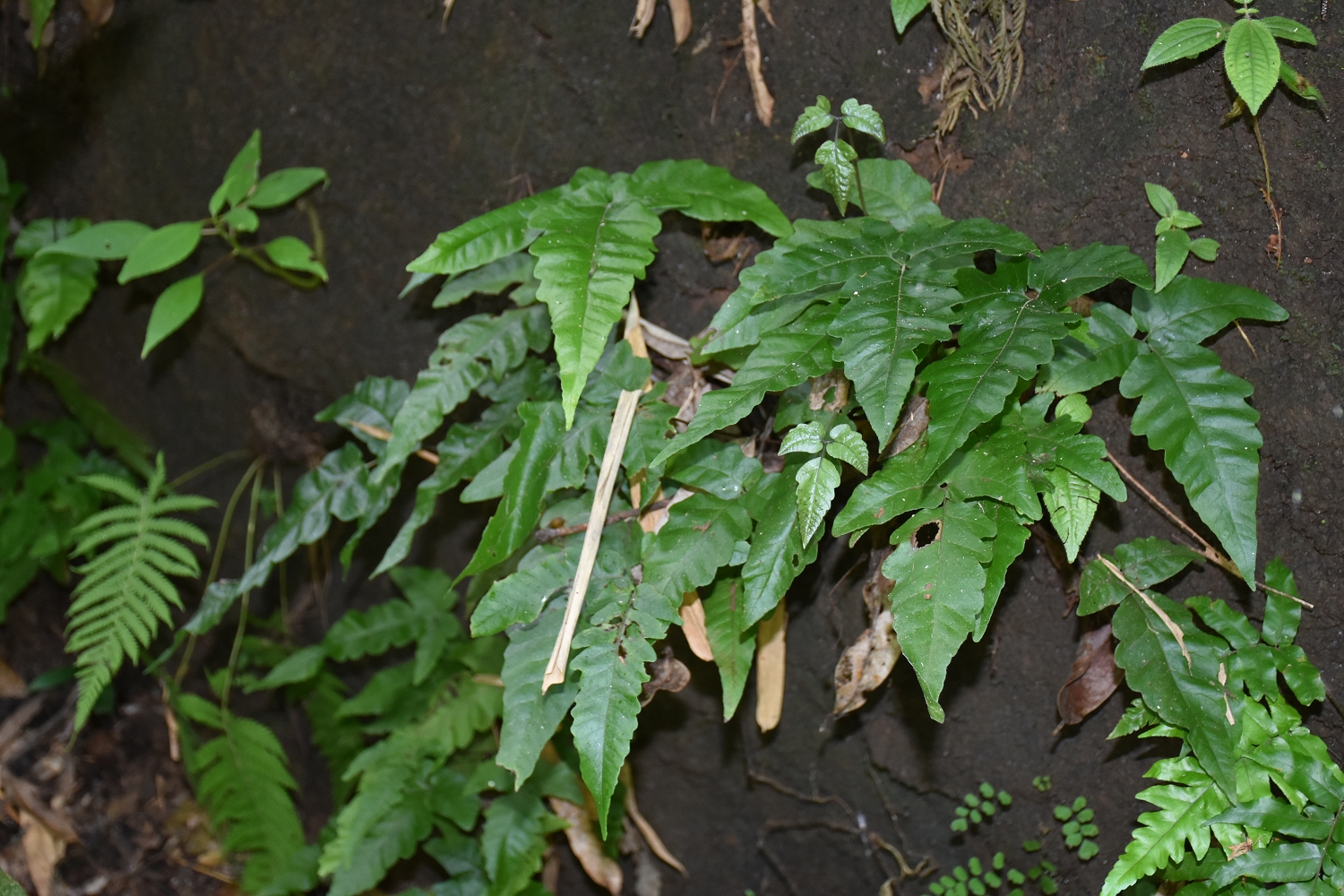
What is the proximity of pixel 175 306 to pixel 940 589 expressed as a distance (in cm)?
257

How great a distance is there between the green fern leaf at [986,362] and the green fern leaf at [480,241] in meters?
0.97

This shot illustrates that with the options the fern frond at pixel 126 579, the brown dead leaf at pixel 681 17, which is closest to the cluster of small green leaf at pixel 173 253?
the fern frond at pixel 126 579

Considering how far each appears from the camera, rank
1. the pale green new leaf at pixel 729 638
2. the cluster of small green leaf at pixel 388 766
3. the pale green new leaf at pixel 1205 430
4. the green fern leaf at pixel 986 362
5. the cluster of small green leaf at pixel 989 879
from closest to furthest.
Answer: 1. the green fern leaf at pixel 986 362
2. the pale green new leaf at pixel 1205 430
3. the pale green new leaf at pixel 729 638
4. the cluster of small green leaf at pixel 989 879
5. the cluster of small green leaf at pixel 388 766

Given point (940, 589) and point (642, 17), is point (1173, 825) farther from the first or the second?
point (642, 17)

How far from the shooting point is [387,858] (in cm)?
261

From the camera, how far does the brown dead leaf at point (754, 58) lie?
2.28m

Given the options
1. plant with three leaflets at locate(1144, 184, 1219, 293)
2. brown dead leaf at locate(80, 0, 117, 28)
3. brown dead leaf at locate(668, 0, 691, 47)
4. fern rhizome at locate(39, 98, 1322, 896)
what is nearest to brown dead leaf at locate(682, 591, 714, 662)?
fern rhizome at locate(39, 98, 1322, 896)

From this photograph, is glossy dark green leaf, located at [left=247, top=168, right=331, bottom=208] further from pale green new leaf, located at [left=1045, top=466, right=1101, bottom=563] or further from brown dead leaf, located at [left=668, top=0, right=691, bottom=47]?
pale green new leaf, located at [left=1045, top=466, right=1101, bottom=563]

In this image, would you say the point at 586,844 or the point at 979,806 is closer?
the point at 979,806

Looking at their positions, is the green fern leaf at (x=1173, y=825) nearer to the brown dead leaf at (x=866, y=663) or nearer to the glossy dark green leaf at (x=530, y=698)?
the brown dead leaf at (x=866, y=663)

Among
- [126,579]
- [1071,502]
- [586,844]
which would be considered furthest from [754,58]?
[126,579]

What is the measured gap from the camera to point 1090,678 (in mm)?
2055

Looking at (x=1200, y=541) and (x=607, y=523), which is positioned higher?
(x=607, y=523)

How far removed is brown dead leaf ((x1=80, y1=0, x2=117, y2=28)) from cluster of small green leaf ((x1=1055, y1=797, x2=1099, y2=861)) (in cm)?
383
